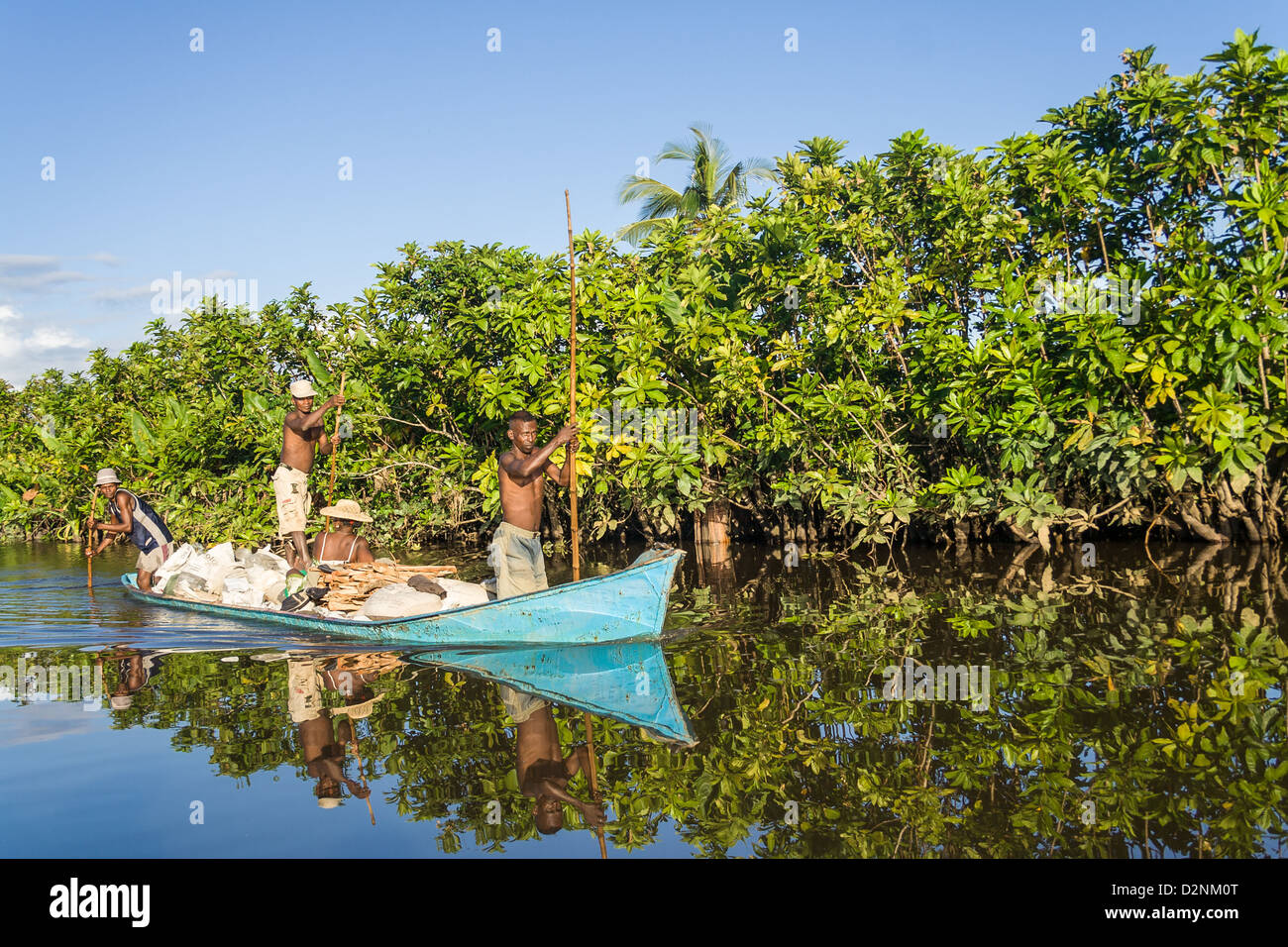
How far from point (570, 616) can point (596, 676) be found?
28.7 inches

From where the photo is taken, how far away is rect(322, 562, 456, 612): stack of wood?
352 inches

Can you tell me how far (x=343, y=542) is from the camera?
978cm

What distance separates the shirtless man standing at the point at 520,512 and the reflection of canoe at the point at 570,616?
315 mm

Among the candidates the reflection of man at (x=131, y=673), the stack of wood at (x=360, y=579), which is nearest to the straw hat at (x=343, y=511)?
the stack of wood at (x=360, y=579)

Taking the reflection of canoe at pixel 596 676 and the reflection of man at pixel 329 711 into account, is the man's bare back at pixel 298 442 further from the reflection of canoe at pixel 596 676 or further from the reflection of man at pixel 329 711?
the reflection of canoe at pixel 596 676

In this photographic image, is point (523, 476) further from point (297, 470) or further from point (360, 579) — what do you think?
point (297, 470)

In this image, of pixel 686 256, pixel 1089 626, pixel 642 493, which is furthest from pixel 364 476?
pixel 1089 626

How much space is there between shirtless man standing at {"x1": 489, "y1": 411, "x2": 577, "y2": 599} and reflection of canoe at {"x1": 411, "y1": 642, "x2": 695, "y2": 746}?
1.97 feet

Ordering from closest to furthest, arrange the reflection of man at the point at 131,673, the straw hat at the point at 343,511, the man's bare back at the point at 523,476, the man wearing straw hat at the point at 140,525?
the reflection of man at the point at 131,673
the man's bare back at the point at 523,476
the straw hat at the point at 343,511
the man wearing straw hat at the point at 140,525

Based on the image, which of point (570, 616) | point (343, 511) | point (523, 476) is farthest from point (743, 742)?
point (343, 511)

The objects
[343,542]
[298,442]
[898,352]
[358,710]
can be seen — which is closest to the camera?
[358,710]

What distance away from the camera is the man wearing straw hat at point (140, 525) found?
11484mm

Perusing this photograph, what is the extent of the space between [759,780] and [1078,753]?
157 centimetres

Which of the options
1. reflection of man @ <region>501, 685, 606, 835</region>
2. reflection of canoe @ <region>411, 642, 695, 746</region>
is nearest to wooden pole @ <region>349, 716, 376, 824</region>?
reflection of man @ <region>501, 685, 606, 835</region>
